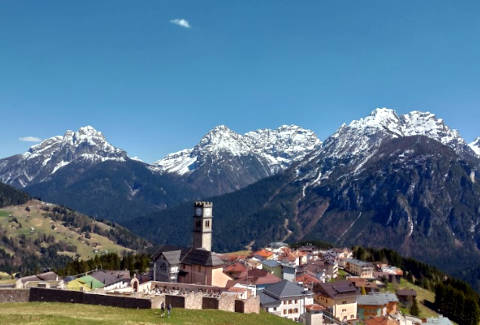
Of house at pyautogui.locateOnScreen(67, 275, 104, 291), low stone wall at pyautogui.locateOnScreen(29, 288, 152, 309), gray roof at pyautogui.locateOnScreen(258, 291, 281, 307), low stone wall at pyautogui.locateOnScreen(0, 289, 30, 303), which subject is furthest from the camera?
house at pyautogui.locateOnScreen(67, 275, 104, 291)

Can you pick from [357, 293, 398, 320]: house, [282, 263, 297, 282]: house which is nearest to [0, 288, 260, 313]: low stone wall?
[357, 293, 398, 320]: house

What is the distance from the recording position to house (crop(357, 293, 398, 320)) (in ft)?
399

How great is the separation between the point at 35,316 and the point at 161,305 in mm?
12390

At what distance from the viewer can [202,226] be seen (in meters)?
121

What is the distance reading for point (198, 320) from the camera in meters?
48.9

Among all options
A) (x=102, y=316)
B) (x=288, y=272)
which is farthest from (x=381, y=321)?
(x=102, y=316)

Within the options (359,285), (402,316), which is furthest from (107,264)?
(402,316)

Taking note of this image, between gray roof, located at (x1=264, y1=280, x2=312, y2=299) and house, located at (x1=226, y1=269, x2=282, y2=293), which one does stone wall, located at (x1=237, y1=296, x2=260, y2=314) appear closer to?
house, located at (x1=226, y1=269, x2=282, y2=293)

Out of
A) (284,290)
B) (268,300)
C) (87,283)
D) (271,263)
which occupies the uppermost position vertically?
(271,263)

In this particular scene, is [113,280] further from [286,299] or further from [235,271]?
[286,299]

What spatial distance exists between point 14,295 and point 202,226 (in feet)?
204

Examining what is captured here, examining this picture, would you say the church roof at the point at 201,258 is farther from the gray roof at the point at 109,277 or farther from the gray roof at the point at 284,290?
the gray roof at the point at 109,277

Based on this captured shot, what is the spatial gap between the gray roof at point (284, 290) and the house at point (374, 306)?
885 inches

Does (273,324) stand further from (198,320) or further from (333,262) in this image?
(333,262)
